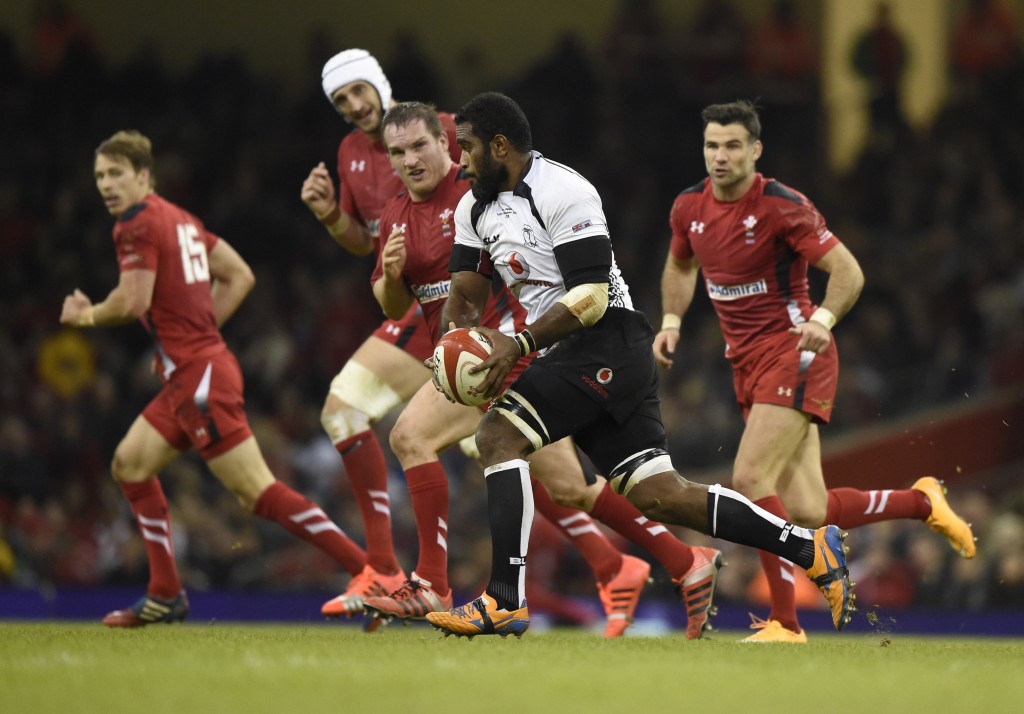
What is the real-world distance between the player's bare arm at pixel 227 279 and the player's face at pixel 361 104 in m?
1.13

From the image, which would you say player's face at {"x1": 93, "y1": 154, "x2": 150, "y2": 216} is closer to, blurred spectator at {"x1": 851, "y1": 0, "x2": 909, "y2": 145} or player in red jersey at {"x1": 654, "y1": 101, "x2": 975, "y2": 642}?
player in red jersey at {"x1": 654, "y1": 101, "x2": 975, "y2": 642}

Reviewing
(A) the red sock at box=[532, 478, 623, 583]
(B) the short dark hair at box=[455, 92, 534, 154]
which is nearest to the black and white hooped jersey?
(B) the short dark hair at box=[455, 92, 534, 154]

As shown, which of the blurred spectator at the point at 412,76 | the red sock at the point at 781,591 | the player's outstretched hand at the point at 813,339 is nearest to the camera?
the player's outstretched hand at the point at 813,339

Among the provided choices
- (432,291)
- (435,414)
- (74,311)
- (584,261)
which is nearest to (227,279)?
(74,311)

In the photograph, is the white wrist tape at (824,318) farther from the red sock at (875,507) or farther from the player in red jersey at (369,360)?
the player in red jersey at (369,360)

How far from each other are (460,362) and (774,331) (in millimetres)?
2275

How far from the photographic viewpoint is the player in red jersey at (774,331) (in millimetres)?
7754

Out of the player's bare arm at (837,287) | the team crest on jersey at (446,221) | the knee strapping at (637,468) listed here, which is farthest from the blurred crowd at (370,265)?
the knee strapping at (637,468)

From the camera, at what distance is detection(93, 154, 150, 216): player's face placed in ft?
27.9

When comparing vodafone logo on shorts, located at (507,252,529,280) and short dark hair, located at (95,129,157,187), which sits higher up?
short dark hair, located at (95,129,157,187)

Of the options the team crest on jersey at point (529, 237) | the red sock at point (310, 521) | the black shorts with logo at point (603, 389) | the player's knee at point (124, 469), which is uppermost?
the team crest on jersey at point (529, 237)

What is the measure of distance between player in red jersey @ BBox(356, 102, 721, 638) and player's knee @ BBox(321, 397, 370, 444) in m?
0.59

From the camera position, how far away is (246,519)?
14227 millimetres

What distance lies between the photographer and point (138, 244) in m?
8.37
